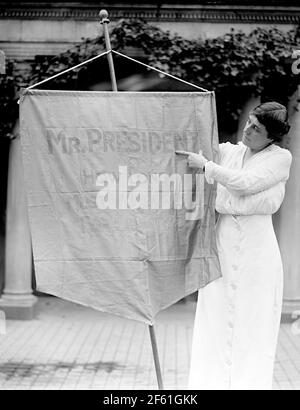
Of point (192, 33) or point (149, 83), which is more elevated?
point (192, 33)

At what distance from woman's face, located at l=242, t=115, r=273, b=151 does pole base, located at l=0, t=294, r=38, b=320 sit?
17.4ft

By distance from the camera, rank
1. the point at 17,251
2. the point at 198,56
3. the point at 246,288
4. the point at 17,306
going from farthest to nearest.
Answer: the point at 17,251 < the point at 17,306 < the point at 198,56 < the point at 246,288

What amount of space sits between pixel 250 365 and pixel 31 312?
5.06 meters

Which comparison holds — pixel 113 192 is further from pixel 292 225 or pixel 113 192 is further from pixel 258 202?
pixel 292 225

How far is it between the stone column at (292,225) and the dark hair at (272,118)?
4.75 metres

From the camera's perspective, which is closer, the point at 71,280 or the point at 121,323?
the point at 71,280

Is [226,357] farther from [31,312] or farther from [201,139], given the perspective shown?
[31,312]

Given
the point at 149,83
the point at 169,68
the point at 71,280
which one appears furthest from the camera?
the point at 149,83

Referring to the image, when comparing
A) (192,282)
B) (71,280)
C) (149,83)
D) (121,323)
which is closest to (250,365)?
(192,282)

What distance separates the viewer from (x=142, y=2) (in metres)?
8.90

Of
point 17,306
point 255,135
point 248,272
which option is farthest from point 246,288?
point 17,306

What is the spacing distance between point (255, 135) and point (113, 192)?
0.88 m

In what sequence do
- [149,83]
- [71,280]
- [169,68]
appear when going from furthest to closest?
[149,83]
[169,68]
[71,280]

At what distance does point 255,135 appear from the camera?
430cm
